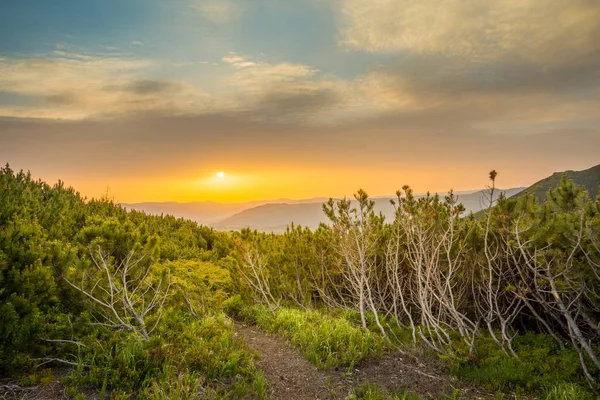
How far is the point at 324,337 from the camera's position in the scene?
7.29 metres

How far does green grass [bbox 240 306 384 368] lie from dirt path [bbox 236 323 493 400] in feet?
0.53

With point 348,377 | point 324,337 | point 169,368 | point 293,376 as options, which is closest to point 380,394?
point 348,377

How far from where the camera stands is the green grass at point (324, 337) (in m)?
6.70

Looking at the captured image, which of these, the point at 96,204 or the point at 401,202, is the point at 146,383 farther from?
the point at 96,204

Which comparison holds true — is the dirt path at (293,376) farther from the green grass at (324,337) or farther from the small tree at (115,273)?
the small tree at (115,273)

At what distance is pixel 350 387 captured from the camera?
5.81 metres

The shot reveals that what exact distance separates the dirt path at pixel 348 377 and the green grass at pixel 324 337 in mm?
160

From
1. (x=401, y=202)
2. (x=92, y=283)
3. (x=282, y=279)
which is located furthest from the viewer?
(x=282, y=279)

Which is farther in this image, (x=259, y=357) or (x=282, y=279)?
(x=282, y=279)

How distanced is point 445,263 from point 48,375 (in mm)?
7750

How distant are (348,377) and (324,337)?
1.16 meters

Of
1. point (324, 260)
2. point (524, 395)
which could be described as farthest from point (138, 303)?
point (524, 395)

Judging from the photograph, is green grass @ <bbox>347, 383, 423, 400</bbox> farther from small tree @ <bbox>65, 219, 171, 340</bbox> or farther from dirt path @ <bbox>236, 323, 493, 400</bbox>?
small tree @ <bbox>65, 219, 171, 340</bbox>

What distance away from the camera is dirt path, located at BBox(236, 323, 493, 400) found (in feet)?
19.0
